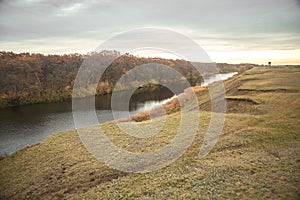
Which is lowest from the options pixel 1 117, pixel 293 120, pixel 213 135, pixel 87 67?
pixel 1 117

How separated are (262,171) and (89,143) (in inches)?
528

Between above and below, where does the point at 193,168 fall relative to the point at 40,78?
below

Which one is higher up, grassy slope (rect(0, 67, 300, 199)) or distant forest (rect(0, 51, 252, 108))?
distant forest (rect(0, 51, 252, 108))

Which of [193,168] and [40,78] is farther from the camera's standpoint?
[40,78]

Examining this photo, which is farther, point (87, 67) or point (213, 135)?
point (87, 67)

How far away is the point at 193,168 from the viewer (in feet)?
43.0

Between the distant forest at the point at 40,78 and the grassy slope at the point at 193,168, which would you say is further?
the distant forest at the point at 40,78

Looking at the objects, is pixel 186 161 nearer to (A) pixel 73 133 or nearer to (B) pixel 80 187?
(B) pixel 80 187

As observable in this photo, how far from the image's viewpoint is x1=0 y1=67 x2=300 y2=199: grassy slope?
35.7 feet

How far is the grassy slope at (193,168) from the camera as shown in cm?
1089

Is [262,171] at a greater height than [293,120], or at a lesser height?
lesser

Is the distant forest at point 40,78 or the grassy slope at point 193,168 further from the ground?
the distant forest at point 40,78

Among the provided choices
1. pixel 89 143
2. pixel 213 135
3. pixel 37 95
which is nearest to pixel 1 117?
pixel 37 95

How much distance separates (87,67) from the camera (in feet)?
259
